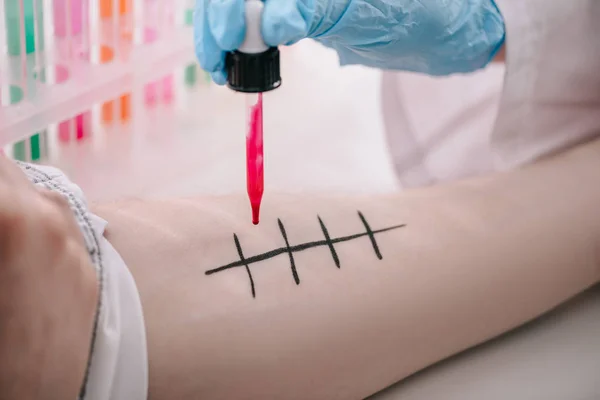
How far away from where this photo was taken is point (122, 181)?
1160 millimetres

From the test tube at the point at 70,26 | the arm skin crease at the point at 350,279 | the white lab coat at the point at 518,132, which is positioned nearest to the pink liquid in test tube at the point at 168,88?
the test tube at the point at 70,26

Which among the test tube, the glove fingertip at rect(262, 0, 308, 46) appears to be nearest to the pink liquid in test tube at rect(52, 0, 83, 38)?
the test tube

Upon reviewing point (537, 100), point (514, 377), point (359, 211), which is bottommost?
point (514, 377)

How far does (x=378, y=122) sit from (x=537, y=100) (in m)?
0.47

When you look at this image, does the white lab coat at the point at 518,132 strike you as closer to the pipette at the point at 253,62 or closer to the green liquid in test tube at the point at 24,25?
the pipette at the point at 253,62

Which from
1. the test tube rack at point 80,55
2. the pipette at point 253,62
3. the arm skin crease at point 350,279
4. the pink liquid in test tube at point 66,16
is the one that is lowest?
the arm skin crease at point 350,279

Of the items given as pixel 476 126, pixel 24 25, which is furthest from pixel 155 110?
pixel 476 126

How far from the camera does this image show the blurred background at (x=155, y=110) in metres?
0.98

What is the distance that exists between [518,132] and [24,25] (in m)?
0.68

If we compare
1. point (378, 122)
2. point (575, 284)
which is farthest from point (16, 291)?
point (378, 122)

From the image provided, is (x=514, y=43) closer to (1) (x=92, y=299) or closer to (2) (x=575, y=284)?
(2) (x=575, y=284)

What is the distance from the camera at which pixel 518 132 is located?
3.14 ft

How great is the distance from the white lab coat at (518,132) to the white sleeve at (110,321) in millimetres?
296

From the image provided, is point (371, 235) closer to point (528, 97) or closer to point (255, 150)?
point (255, 150)
